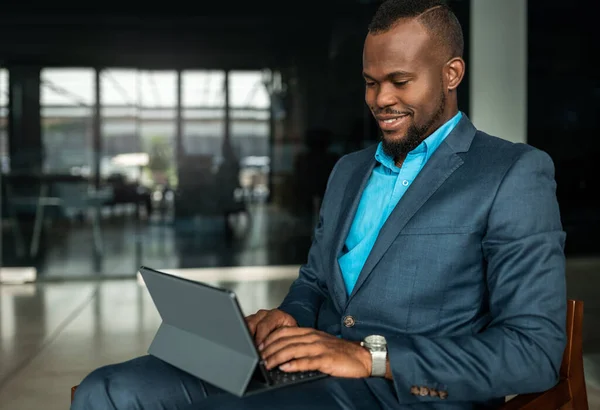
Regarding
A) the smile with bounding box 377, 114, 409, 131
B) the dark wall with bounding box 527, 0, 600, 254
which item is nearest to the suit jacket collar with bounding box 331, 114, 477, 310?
the smile with bounding box 377, 114, 409, 131

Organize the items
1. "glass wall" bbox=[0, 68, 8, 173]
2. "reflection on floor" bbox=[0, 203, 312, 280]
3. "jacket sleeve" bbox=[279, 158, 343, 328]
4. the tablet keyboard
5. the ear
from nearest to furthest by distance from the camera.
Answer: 1. the tablet keyboard
2. the ear
3. "jacket sleeve" bbox=[279, 158, 343, 328]
4. "glass wall" bbox=[0, 68, 8, 173]
5. "reflection on floor" bbox=[0, 203, 312, 280]

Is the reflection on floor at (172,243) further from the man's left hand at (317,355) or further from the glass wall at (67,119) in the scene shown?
the man's left hand at (317,355)

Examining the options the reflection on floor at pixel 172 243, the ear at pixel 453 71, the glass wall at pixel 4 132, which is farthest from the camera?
the reflection on floor at pixel 172 243

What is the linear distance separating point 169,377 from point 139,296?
4875 mm

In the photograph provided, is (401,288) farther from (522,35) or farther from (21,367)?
(522,35)

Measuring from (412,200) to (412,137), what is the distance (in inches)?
6.7

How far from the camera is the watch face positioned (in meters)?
1.45

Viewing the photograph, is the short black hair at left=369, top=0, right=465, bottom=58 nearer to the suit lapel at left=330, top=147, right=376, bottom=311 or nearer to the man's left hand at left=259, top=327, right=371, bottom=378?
the suit lapel at left=330, top=147, right=376, bottom=311

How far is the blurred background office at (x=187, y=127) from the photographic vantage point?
7.06 meters

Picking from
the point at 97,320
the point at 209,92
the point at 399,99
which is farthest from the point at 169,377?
the point at 209,92

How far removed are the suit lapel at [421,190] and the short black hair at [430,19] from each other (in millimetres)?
200

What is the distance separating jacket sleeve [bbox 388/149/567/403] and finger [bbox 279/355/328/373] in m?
0.13

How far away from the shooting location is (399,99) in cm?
164

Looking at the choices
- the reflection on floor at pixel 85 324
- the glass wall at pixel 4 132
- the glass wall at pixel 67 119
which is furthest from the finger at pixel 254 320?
the glass wall at pixel 4 132
